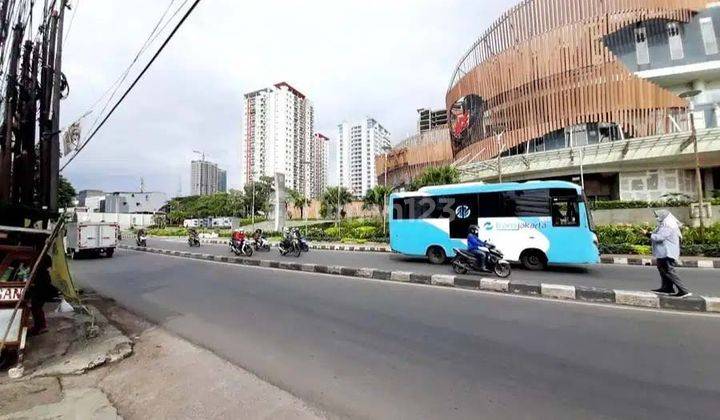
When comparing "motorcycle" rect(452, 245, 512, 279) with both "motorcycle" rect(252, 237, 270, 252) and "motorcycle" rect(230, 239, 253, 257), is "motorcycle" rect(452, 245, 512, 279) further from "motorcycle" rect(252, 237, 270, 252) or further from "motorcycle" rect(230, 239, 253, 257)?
"motorcycle" rect(252, 237, 270, 252)

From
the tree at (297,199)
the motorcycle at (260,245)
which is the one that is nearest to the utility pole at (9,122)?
the motorcycle at (260,245)

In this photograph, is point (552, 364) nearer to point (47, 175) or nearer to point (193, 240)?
point (47, 175)

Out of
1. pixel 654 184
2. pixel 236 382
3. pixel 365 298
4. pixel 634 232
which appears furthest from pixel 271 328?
pixel 654 184

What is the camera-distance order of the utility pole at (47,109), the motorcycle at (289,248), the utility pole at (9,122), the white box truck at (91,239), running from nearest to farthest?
the utility pole at (9,122)
the utility pole at (47,109)
the motorcycle at (289,248)
the white box truck at (91,239)

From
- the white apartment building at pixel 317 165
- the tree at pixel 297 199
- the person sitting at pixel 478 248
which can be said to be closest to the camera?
the person sitting at pixel 478 248

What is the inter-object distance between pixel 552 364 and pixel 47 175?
9.88 metres

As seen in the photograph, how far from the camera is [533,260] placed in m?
12.2

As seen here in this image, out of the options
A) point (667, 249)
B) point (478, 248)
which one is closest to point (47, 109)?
point (478, 248)

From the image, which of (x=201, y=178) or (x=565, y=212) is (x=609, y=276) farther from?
(x=201, y=178)

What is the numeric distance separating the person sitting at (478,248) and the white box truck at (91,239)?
19941mm

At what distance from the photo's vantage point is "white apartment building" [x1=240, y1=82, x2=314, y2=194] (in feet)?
222

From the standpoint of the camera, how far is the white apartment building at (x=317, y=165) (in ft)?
273

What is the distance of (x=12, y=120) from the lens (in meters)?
8.57

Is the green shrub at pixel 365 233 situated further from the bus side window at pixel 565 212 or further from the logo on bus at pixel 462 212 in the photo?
the bus side window at pixel 565 212
